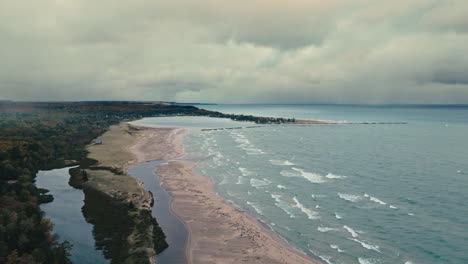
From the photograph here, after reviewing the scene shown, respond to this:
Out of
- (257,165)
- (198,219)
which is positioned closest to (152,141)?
(257,165)

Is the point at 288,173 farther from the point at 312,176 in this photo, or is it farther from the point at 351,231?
the point at 351,231

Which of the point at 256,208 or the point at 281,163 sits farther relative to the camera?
the point at 281,163

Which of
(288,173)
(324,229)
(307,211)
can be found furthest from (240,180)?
(324,229)

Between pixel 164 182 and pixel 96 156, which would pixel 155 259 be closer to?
pixel 164 182

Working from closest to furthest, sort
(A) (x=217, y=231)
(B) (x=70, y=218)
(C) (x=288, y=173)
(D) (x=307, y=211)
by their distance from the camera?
1. (A) (x=217, y=231)
2. (B) (x=70, y=218)
3. (D) (x=307, y=211)
4. (C) (x=288, y=173)

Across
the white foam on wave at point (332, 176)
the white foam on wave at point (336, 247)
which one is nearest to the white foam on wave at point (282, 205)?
the white foam on wave at point (336, 247)

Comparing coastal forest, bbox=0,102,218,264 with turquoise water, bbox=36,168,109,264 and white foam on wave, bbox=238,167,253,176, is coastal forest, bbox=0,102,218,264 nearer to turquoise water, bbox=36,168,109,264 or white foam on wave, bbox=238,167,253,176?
turquoise water, bbox=36,168,109,264
